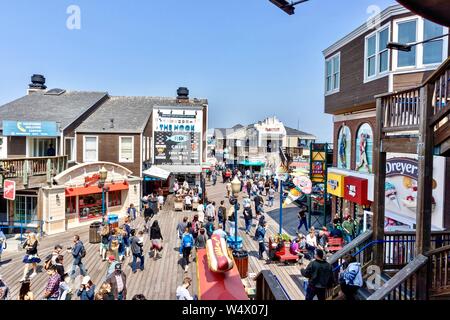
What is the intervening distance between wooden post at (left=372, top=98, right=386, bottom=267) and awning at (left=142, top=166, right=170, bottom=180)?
21524mm

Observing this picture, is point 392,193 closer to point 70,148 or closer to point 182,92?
point 70,148

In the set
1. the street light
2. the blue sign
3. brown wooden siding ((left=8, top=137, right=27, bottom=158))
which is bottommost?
brown wooden siding ((left=8, top=137, right=27, bottom=158))

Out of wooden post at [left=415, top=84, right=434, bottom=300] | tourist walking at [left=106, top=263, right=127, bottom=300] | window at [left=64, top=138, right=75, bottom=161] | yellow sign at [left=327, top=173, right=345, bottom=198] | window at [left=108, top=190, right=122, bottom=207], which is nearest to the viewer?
wooden post at [left=415, top=84, right=434, bottom=300]

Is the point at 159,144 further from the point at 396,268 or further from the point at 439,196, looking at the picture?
the point at 396,268

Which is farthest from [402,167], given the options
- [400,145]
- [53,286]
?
[53,286]

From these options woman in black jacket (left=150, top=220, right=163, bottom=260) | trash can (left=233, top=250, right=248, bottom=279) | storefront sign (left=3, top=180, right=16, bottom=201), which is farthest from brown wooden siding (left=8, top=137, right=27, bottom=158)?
trash can (left=233, top=250, right=248, bottom=279)

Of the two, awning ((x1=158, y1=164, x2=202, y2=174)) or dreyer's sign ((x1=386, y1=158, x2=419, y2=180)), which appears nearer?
dreyer's sign ((x1=386, y1=158, x2=419, y2=180))

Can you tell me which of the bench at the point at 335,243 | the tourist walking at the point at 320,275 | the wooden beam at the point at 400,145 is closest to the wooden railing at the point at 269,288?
the tourist walking at the point at 320,275

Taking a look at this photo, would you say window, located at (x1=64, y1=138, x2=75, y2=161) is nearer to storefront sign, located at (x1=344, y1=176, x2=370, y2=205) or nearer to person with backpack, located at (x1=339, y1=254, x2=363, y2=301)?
storefront sign, located at (x1=344, y1=176, x2=370, y2=205)

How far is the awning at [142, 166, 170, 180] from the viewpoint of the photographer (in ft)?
89.9

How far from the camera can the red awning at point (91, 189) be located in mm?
20984

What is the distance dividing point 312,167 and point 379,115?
1368cm

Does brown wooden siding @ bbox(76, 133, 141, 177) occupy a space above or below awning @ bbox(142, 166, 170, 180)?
above

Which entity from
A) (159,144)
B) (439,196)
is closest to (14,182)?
(159,144)
